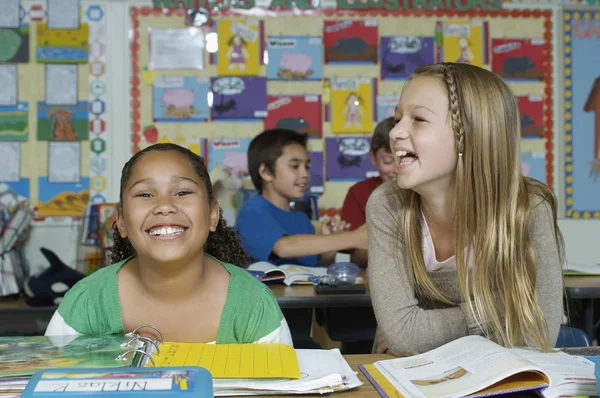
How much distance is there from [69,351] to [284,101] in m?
3.02

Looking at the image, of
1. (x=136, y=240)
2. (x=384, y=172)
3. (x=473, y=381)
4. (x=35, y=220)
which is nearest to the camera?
(x=473, y=381)

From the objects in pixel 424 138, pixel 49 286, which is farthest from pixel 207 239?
pixel 49 286

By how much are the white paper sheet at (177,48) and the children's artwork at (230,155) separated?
1.47 feet

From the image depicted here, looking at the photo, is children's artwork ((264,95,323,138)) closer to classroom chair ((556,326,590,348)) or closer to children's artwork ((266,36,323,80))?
children's artwork ((266,36,323,80))

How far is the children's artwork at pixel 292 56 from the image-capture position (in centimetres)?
386

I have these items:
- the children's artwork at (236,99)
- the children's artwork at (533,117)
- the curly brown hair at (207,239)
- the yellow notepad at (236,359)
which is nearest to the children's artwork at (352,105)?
the children's artwork at (236,99)

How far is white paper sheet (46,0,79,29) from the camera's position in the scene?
3.74 m

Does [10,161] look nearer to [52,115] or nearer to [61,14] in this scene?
[52,115]

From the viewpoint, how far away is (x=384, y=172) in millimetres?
3020

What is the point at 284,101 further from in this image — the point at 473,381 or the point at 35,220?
the point at 473,381

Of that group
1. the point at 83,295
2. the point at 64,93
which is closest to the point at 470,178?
the point at 83,295

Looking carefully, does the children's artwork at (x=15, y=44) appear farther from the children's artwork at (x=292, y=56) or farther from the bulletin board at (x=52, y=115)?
the children's artwork at (x=292, y=56)

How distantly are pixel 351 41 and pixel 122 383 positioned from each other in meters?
3.39

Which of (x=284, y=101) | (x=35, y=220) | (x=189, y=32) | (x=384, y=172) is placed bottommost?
(x=35, y=220)
